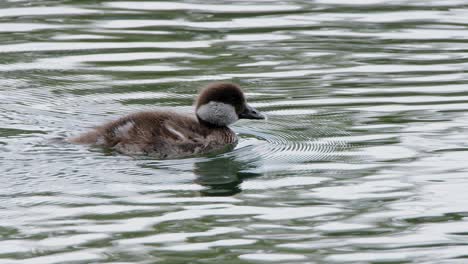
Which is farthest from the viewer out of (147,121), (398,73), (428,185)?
(398,73)

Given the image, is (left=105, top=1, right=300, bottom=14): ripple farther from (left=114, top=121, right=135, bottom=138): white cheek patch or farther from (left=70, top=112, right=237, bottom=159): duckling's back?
(left=114, top=121, right=135, bottom=138): white cheek patch

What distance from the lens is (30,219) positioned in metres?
8.05

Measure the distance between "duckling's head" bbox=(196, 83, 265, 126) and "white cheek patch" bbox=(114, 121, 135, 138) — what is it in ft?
2.63

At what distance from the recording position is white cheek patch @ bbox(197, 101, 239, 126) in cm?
1083

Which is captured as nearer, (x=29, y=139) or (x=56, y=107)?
(x=29, y=139)

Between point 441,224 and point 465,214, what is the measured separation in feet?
1.02

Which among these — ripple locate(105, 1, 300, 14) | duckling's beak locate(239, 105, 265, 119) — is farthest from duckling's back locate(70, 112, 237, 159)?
ripple locate(105, 1, 300, 14)

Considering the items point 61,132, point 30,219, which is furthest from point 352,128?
point 30,219

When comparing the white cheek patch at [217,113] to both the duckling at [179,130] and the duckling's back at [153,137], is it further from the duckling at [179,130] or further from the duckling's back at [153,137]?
the duckling's back at [153,137]

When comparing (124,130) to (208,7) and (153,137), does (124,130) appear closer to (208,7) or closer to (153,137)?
(153,137)

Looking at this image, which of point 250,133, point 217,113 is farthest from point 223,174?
point 250,133

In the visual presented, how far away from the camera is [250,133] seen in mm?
11289

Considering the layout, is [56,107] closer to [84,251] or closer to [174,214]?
[174,214]

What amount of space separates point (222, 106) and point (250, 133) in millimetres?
563
